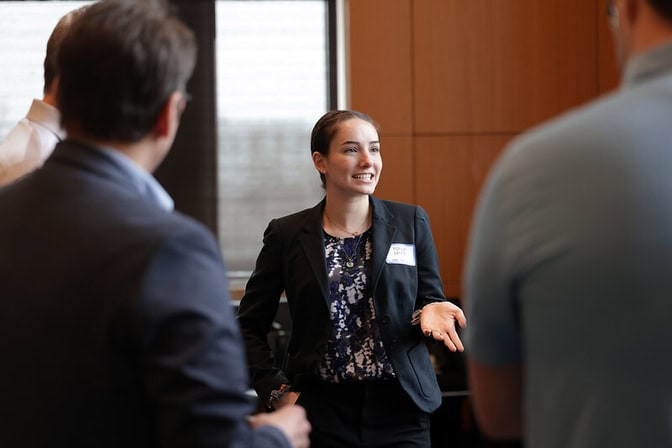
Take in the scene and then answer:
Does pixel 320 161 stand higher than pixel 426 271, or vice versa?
pixel 320 161

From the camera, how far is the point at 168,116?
128 cm

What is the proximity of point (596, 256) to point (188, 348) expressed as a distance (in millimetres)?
560

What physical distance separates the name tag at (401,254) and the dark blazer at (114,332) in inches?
63.3

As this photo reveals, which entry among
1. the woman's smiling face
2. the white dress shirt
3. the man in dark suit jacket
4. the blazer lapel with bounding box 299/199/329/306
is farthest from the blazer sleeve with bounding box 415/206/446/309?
the man in dark suit jacket

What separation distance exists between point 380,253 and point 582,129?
172cm

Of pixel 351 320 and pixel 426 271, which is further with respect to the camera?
pixel 426 271

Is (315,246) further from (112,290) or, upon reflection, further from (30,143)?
(112,290)

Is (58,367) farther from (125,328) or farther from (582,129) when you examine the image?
(582,129)

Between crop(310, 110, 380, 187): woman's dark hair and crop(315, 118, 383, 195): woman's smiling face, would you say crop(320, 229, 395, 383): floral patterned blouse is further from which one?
crop(310, 110, 380, 187): woman's dark hair

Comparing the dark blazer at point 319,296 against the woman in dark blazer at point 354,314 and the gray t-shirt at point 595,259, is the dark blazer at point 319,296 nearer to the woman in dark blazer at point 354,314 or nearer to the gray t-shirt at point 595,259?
the woman in dark blazer at point 354,314

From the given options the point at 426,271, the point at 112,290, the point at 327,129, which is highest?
the point at 327,129

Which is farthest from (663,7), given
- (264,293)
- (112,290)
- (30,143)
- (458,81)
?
(458,81)

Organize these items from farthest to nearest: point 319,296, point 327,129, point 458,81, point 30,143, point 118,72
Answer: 1. point 458,81
2. point 327,129
3. point 319,296
4. point 30,143
5. point 118,72

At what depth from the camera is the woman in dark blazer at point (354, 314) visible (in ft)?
8.74
